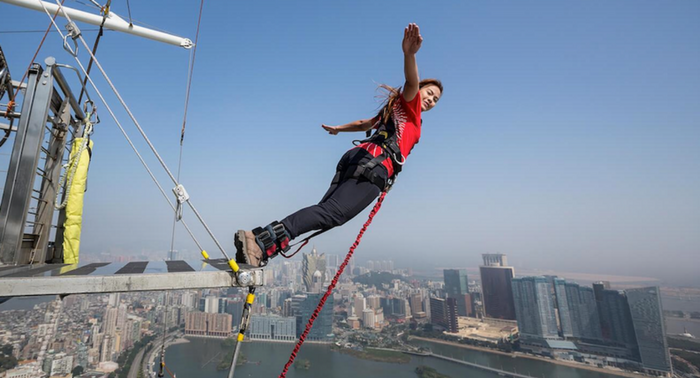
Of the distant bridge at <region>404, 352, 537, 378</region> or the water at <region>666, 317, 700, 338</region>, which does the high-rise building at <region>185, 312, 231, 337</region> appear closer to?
the distant bridge at <region>404, 352, 537, 378</region>

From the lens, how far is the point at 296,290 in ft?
128

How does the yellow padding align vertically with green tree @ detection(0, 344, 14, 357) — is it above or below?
above

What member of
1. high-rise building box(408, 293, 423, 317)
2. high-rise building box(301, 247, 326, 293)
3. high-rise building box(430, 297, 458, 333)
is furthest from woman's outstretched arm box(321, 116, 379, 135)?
high-rise building box(408, 293, 423, 317)

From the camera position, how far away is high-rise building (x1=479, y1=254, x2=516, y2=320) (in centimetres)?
3428

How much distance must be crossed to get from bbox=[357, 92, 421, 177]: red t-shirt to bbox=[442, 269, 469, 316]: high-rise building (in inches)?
1633

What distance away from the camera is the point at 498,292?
36656 mm

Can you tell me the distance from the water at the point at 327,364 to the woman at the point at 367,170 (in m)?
22.7

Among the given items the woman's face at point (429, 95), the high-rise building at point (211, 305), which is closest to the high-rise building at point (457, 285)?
the high-rise building at point (211, 305)

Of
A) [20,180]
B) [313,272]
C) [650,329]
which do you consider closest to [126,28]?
[20,180]

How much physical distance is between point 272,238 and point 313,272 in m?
38.8

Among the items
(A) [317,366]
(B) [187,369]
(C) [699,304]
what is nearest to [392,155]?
(B) [187,369]

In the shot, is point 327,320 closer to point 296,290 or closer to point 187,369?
point 296,290

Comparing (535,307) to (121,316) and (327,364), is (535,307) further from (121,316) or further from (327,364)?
(121,316)

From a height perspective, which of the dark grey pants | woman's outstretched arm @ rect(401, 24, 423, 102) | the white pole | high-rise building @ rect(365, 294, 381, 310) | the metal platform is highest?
the white pole
